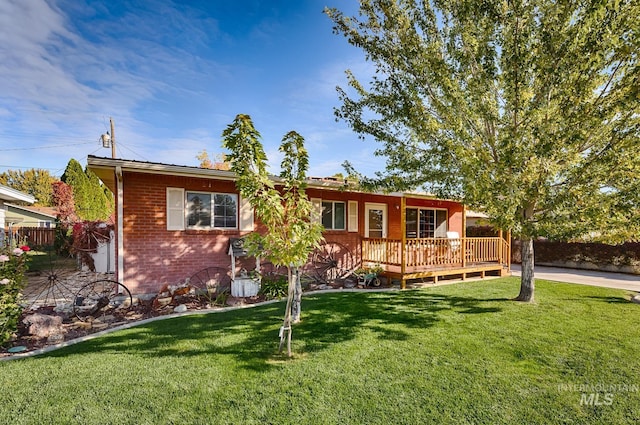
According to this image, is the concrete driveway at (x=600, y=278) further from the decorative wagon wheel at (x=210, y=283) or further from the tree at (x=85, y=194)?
the tree at (x=85, y=194)

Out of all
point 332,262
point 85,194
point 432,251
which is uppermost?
point 85,194

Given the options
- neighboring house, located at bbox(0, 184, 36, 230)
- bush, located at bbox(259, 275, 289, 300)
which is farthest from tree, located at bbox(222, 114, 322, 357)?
neighboring house, located at bbox(0, 184, 36, 230)

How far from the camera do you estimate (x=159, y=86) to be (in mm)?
14328

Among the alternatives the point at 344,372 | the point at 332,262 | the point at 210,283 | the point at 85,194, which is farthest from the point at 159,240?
the point at 85,194

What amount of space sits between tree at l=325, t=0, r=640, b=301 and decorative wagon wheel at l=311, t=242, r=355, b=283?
413cm

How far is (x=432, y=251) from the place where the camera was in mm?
10172

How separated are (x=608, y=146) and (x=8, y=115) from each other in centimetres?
2480

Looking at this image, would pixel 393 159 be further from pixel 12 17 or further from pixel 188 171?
pixel 12 17

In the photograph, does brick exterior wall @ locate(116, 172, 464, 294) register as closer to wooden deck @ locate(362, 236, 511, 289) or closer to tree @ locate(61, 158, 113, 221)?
wooden deck @ locate(362, 236, 511, 289)

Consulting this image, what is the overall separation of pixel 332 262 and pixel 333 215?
1621 millimetres

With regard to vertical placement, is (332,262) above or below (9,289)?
below

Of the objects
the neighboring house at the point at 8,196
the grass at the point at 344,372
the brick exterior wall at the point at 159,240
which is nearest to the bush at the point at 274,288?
the brick exterior wall at the point at 159,240

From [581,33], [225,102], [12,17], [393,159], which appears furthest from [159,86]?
[581,33]

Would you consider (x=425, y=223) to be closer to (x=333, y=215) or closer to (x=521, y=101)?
(x=333, y=215)
